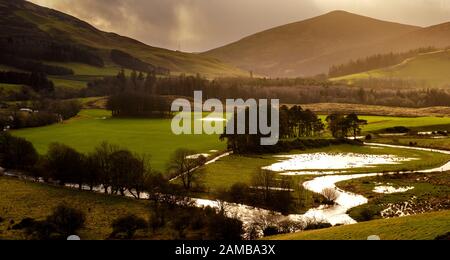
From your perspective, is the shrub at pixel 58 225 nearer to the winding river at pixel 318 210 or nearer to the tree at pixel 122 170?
the winding river at pixel 318 210

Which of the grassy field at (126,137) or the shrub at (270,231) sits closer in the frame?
the shrub at (270,231)

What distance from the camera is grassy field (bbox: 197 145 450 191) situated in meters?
90.4

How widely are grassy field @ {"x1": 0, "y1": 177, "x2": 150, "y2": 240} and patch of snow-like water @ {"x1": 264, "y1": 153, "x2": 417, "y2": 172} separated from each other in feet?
124

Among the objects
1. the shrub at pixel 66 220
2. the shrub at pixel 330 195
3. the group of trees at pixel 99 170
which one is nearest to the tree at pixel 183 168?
the group of trees at pixel 99 170

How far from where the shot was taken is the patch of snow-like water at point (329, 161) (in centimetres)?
10556

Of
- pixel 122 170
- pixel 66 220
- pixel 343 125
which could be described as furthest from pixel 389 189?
pixel 343 125

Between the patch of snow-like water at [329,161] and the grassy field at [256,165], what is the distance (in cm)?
329

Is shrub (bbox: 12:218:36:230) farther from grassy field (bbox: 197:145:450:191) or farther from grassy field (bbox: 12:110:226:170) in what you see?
grassy field (bbox: 12:110:226:170)

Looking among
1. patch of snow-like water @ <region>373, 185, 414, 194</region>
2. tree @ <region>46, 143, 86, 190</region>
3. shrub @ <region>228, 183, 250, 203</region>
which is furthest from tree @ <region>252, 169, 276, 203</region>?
tree @ <region>46, 143, 86, 190</region>

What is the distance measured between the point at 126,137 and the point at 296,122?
52316 mm

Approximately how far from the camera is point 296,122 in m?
154
